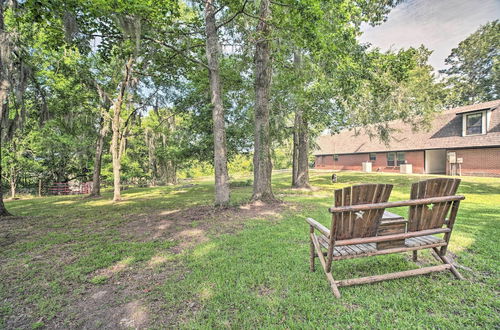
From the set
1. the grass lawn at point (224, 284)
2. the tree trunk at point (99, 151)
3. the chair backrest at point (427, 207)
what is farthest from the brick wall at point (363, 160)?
the tree trunk at point (99, 151)

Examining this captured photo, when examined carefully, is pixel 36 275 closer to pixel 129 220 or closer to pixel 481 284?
pixel 129 220

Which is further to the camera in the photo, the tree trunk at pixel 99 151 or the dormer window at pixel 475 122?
the dormer window at pixel 475 122

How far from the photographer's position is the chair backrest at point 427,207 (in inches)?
96.9

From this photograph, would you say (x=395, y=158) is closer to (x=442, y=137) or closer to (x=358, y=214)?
(x=442, y=137)

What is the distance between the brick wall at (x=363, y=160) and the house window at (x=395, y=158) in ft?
1.14

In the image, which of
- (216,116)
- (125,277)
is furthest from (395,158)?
(125,277)

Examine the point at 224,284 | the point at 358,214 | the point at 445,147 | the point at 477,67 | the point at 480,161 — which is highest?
the point at 477,67

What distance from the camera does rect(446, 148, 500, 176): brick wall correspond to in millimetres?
14734

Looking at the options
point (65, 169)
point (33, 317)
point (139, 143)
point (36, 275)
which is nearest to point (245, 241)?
point (33, 317)

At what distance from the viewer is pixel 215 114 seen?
6691 mm

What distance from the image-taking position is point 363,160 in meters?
24.1

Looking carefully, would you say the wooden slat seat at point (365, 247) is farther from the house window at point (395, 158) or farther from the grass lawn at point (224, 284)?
the house window at point (395, 158)

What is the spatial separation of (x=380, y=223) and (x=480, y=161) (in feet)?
65.8

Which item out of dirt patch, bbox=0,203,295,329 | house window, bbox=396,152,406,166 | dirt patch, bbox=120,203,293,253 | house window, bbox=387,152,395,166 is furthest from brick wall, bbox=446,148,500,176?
dirt patch, bbox=0,203,295,329
